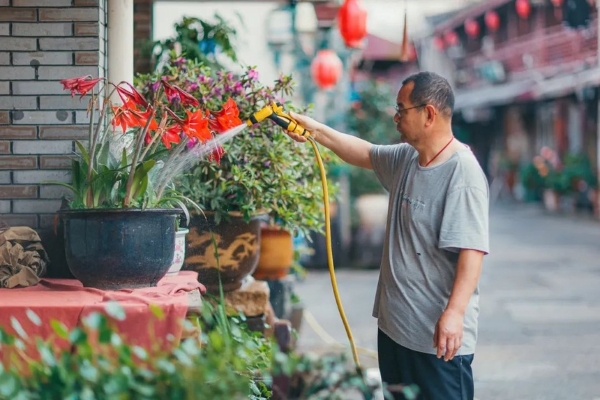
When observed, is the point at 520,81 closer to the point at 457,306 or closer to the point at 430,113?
the point at 430,113

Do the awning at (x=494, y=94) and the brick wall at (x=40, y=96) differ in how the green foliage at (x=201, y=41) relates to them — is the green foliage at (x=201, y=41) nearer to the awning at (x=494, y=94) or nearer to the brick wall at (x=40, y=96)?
the brick wall at (x=40, y=96)

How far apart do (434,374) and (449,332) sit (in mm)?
252

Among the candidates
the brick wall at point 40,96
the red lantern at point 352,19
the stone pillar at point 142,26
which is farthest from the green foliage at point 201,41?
the red lantern at point 352,19

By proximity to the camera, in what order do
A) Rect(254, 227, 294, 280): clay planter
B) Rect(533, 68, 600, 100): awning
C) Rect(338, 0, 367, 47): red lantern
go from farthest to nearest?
Rect(533, 68, 600, 100): awning → Rect(338, 0, 367, 47): red lantern → Rect(254, 227, 294, 280): clay planter

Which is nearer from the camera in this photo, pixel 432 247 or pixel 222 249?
pixel 432 247

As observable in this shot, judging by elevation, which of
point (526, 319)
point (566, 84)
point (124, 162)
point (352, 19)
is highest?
point (566, 84)

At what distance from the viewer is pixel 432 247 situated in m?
3.55

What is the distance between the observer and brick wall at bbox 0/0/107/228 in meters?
4.31

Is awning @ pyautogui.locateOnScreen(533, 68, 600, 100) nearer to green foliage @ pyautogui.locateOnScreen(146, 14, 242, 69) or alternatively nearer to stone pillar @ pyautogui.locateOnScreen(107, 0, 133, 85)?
green foliage @ pyautogui.locateOnScreen(146, 14, 242, 69)

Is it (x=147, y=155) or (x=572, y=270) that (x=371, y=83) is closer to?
(x=572, y=270)

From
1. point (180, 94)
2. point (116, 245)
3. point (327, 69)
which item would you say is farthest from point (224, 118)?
point (327, 69)

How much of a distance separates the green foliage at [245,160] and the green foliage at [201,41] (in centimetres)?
107

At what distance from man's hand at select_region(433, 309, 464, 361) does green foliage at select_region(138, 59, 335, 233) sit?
1.78 metres

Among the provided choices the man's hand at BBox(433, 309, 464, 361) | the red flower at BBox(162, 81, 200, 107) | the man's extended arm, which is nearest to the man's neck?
the man's extended arm
